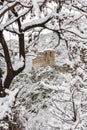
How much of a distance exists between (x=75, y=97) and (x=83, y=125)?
1.77ft

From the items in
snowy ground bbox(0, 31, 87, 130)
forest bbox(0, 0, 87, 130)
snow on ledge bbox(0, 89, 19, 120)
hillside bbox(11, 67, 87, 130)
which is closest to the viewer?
snow on ledge bbox(0, 89, 19, 120)

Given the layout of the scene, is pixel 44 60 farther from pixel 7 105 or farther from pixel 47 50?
pixel 7 105

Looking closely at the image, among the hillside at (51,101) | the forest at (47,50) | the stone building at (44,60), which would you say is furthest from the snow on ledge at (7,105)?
the stone building at (44,60)

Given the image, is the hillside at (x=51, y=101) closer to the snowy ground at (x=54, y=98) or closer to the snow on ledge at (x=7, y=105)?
the snowy ground at (x=54, y=98)

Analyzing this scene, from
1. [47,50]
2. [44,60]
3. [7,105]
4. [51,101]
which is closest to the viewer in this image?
[7,105]

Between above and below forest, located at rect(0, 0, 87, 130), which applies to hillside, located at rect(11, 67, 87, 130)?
below

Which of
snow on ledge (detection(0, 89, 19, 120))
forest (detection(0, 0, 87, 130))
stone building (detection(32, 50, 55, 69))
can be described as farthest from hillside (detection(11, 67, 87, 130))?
stone building (detection(32, 50, 55, 69))

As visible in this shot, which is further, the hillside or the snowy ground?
the hillside

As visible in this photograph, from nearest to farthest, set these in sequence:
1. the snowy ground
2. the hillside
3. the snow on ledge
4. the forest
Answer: the snow on ledge < the forest < the snowy ground < the hillside

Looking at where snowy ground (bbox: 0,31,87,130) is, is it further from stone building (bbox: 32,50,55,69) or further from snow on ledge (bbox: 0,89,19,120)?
Answer: stone building (bbox: 32,50,55,69)

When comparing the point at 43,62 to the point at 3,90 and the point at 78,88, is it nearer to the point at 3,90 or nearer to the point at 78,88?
the point at 3,90

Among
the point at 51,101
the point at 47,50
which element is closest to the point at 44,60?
the point at 47,50

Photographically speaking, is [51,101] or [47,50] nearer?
[47,50]

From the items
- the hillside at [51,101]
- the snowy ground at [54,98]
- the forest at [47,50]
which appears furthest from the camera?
the hillside at [51,101]
